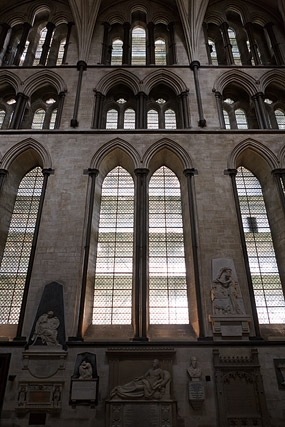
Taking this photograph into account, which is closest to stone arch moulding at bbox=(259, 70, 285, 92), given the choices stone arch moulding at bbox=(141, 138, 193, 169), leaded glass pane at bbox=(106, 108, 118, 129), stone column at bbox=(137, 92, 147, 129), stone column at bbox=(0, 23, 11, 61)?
stone column at bbox=(137, 92, 147, 129)

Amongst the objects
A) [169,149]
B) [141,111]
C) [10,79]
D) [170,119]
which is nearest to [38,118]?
[10,79]

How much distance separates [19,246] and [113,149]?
4.42 m

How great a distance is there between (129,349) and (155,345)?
2.13 ft

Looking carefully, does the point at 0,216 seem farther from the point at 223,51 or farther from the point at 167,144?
the point at 223,51

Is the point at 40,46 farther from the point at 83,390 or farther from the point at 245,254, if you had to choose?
the point at 83,390

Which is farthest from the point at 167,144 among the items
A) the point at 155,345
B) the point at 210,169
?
the point at 155,345

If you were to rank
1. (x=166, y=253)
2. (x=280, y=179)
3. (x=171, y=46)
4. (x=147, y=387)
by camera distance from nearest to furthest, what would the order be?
(x=147, y=387), (x=166, y=253), (x=280, y=179), (x=171, y=46)

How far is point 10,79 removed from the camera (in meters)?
13.9

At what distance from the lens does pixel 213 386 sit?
8469mm

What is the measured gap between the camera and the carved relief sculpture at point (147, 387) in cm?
821

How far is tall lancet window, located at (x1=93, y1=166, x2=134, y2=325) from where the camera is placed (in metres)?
10.0

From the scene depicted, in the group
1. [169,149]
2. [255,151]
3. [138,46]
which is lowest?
[255,151]

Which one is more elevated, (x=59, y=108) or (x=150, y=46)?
(x=150, y=46)

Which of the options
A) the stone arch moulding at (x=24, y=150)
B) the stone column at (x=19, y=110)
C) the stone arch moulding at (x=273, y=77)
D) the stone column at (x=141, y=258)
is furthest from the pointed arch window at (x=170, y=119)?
the stone column at (x=19, y=110)
